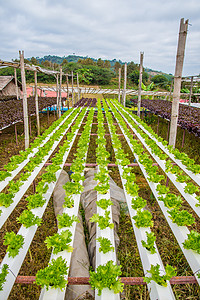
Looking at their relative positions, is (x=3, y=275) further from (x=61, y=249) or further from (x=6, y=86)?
(x=6, y=86)

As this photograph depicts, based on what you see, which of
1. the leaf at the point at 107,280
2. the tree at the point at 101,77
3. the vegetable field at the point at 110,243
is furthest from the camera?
the tree at the point at 101,77

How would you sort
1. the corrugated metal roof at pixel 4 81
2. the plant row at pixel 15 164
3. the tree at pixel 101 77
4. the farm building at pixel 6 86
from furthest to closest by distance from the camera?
the tree at pixel 101 77, the farm building at pixel 6 86, the corrugated metal roof at pixel 4 81, the plant row at pixel 15 164

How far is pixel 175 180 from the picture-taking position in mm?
4297

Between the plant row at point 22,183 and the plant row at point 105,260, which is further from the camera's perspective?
the plant row at point 22,183

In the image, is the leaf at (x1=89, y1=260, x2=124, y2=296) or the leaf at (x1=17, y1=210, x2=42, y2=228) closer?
the leaf at (x1=89, y1=260, x2=124, y2=296)

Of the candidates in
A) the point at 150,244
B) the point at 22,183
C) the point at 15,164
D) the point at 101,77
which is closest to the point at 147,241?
the point at 150,244

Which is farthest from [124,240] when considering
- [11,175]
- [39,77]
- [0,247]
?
[39,77]

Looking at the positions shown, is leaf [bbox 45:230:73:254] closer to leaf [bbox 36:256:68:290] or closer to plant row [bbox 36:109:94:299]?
plant row [bbox 36:109:94:299]

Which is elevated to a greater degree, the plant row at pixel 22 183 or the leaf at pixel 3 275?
the plant row at pixel 22 183

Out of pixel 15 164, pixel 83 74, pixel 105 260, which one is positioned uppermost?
pixel 83 74

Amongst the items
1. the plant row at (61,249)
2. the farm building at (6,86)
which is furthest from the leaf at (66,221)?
the farm building at (6,86)

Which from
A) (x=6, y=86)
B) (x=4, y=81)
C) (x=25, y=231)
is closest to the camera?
(x=25, y=231)

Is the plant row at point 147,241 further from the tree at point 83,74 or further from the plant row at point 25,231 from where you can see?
the tree at point 83,74

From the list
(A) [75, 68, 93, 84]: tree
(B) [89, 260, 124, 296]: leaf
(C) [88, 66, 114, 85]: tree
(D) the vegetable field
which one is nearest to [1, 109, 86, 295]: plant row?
(D) the vegetable field
